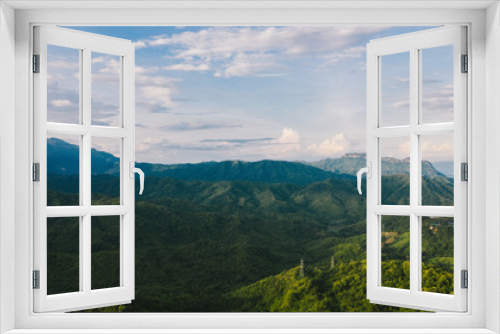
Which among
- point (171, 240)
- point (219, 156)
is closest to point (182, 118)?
point (219, 156)

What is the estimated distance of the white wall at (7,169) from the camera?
221cm

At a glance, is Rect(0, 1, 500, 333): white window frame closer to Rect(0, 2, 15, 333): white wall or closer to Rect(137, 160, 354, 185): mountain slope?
Rect(0, 2, 15, 333): white wall

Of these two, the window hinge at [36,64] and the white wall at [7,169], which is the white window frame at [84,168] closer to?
the window hinge at [36,64]

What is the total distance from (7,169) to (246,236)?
6.69 meters

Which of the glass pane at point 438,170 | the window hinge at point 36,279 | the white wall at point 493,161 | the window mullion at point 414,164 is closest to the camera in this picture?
the white wall at point 493,161

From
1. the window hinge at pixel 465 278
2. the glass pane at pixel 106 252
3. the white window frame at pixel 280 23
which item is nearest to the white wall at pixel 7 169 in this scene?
the white window frame at pixel 280 23

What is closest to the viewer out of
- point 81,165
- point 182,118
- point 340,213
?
point 81,165

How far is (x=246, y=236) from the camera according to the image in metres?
8.69

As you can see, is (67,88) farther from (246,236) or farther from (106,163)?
(246,236)

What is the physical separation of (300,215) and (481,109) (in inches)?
271

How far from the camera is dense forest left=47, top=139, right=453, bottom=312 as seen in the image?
721 cm

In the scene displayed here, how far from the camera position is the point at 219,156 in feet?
26.5

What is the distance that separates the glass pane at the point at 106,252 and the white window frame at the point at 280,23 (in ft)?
17.1

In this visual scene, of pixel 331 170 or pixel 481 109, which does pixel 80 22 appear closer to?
pixel 481 109
